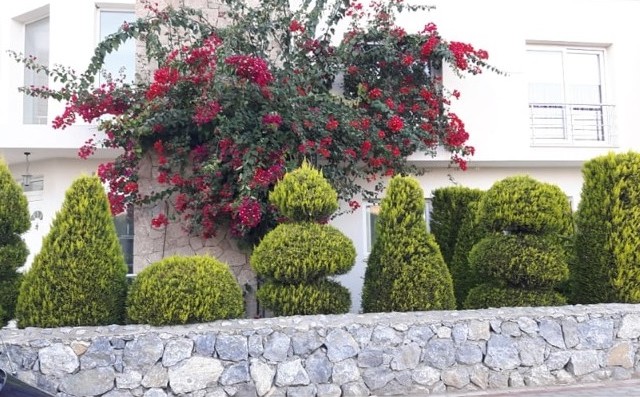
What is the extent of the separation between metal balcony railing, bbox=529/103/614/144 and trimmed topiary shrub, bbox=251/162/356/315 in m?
6.00

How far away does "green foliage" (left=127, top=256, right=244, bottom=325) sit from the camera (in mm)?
5773

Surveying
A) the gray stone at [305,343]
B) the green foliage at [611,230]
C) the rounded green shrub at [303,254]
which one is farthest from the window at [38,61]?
the green foliage at [611,230]

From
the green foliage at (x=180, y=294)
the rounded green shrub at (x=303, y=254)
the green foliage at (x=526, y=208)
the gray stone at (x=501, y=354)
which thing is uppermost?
the green foliage at (x=526, y=208)

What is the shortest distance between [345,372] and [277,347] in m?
0.75

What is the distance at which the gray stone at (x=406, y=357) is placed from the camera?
612 centimetres

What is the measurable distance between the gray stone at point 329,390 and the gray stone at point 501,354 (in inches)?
65.1

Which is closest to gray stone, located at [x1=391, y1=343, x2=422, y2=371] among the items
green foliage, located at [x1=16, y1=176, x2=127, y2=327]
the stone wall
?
the stone wall

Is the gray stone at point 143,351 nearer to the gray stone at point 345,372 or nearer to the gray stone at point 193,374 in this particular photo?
the gray stone at point 193,374

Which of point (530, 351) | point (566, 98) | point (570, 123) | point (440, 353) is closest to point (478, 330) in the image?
point (440, 353)

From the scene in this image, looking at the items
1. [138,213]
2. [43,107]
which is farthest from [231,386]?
[43,107]

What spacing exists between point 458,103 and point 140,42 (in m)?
5.48

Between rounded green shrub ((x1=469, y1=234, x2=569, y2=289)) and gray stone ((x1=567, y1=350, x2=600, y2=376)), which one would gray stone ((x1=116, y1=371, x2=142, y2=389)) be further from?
gray stone ((x1=567, y1=350, x2=600, y2=376))

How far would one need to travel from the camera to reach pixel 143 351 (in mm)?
5629

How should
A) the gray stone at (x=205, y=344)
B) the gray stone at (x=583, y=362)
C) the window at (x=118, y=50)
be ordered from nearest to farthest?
the gray stone at (x=205, y=344)
the gray stone at (x=583, y=362)
the window at (x=118, y=50)
